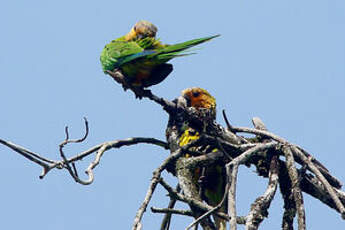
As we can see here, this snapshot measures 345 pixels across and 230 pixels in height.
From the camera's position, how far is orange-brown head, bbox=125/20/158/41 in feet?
24.2

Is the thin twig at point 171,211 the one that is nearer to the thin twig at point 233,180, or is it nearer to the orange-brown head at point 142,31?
the thin twig at point 233,180

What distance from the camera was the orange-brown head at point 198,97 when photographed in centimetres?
702

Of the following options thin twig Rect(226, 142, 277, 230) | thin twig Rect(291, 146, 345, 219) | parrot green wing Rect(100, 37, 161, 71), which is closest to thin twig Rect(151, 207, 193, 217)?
thin twig Rect(226, 142, 277, 230)

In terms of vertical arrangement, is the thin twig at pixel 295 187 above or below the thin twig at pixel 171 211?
above

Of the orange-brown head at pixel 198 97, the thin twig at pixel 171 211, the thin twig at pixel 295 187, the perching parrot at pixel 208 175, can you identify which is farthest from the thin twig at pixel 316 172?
the orange-brown head at pixel 198 97

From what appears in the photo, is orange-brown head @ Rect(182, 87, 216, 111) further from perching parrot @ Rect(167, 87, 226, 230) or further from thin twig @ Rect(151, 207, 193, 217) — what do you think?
thin twig @ Rect(151, 207, 193, 217)

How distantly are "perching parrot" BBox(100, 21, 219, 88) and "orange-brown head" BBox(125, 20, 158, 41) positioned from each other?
0.22 m

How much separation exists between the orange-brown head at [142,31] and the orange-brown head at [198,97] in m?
0.95

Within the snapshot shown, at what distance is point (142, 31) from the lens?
7.39 meters

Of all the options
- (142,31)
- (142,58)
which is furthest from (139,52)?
(142,31)

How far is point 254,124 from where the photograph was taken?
607cm

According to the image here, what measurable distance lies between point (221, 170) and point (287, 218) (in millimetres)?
1371

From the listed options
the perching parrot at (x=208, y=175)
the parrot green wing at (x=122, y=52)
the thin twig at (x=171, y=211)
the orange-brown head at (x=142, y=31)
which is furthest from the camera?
the orange-brown head at (x=142, y=31)

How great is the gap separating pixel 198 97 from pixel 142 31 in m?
1.16
